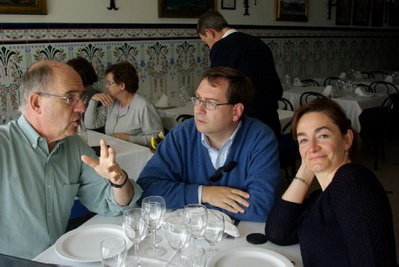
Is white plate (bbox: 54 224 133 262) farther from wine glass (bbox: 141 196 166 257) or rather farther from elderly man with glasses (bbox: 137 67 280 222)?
elderly man with glasses (bbox: 137 67 280 222)

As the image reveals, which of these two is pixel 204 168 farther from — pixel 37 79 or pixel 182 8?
pixel 182 8

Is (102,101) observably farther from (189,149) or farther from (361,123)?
(361,123)

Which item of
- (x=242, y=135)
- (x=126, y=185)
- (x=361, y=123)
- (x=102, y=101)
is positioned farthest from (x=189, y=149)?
(x=361, y=123)

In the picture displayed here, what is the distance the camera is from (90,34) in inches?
190

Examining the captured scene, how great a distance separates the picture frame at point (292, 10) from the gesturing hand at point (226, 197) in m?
5.68

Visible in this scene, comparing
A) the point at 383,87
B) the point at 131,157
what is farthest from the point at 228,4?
the point at 131,157

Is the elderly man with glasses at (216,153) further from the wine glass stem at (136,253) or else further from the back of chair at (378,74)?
the back of chair at (378,74)

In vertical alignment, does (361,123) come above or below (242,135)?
below

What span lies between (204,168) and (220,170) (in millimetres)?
86

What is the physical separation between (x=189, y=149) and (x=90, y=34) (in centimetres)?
307

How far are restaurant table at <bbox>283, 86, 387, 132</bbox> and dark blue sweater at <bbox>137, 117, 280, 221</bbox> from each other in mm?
3870

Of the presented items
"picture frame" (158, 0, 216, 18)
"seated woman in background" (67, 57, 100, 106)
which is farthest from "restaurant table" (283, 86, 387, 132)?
"seated woman in background" (67, 57, 100, 106)

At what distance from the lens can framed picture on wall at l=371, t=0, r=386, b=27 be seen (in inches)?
378

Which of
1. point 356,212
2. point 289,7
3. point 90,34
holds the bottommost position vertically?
point 356,212
